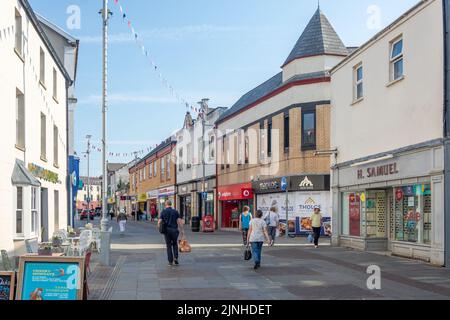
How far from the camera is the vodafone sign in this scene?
115 ft

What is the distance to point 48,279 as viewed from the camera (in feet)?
26.8

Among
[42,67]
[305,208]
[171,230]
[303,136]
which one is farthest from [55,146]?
Answer: [305,208]

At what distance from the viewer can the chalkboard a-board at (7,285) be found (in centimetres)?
805

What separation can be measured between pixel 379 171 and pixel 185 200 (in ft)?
120

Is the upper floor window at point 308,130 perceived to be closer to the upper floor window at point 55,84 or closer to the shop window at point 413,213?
the shop window at point 413,213

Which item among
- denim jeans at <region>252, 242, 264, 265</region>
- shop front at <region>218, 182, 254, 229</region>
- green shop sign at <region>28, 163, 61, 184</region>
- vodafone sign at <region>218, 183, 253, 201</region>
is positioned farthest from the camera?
shop front at <region>218, 182, 254, 229</region>

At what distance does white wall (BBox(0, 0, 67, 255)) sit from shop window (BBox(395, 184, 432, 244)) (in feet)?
36.8

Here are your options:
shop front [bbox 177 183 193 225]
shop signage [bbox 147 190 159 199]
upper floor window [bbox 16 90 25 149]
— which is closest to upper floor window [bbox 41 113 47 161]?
upper floor window [bbox 16 90 25 149]

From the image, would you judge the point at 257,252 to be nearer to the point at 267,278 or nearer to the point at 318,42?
the point at 267,278

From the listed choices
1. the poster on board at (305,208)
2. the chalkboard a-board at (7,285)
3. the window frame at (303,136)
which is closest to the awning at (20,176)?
the chalkboard a-board at (7,285)

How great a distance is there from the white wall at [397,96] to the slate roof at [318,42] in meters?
7.22

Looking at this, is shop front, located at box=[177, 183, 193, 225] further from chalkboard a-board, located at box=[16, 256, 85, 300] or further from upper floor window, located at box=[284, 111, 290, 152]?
chalkboard a-board, located at box=[16, 256, 85, 300]
